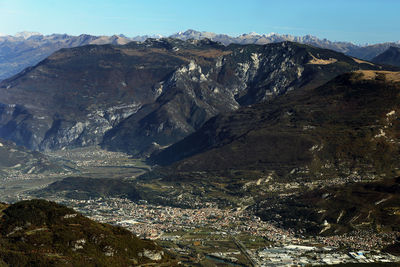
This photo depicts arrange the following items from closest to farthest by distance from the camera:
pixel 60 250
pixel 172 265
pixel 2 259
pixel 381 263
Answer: pixel 2 259 → pixel 60 250 → pixel 172 265 → pixel 381 263

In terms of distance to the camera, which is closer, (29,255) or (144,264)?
(29,255)

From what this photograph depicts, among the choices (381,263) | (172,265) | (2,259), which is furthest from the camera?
(381,263)

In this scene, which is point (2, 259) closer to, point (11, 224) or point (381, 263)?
point (11, 224)

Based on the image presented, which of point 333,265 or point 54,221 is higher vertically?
point 54,221

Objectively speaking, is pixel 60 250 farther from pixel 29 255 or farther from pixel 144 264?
pixel 144 264

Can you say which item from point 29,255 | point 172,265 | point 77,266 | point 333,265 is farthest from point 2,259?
point 333,265

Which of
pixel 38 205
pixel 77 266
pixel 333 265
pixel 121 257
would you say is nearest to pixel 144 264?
pixel 121 257
